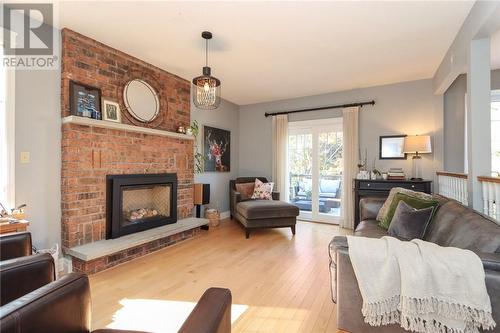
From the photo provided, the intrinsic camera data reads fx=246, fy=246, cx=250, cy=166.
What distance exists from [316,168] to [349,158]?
68cm

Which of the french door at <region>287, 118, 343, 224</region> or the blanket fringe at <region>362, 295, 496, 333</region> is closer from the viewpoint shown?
the blanket fringe at <region>362, 295, 496, 333</region>

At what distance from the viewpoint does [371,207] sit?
3008mm

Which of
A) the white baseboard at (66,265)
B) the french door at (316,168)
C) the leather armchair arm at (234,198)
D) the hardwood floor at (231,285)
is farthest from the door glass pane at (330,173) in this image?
the white baseboard at (66,265)

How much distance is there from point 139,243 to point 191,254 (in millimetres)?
630

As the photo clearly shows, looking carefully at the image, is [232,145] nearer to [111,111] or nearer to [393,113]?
[111,111]

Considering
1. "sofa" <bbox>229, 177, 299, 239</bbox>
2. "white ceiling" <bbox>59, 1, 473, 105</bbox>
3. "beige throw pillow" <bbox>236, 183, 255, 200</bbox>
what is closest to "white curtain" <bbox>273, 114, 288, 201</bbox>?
"beige throw pillow" <bbox>236, 183, 255, 200</bbox>

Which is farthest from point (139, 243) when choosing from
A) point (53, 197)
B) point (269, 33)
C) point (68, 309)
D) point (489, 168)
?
point (489, 168)

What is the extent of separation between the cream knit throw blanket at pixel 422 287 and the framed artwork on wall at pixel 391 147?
11.0 ft

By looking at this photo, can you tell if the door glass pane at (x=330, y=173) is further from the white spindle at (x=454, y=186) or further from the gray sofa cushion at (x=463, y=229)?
the gray sofa cushion at (x=463, y=229)

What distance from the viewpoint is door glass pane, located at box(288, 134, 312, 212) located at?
5.03m

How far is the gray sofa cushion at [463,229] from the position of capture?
1.33 meters

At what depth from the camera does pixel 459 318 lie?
1.12 m

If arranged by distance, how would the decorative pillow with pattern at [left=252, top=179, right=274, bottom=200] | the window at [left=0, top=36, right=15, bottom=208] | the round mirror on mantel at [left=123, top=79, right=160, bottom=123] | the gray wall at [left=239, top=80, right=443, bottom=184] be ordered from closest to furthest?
the window at [left=0, top=36, right=15, bottom=208] → the round mirror on mantel at [left=123, top=79, right=160, bottom=123] → the gray wall at [left=239, top=80, right=443, bottom=184] → the decorative pillow with pattern at [left=252, top=179, right=274, bottom=200]

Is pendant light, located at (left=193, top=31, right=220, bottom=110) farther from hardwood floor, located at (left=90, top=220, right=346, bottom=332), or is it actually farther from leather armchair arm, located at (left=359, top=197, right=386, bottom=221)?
leather armchair arm, located at (left=359, top=197, right=386, bottom=221)
